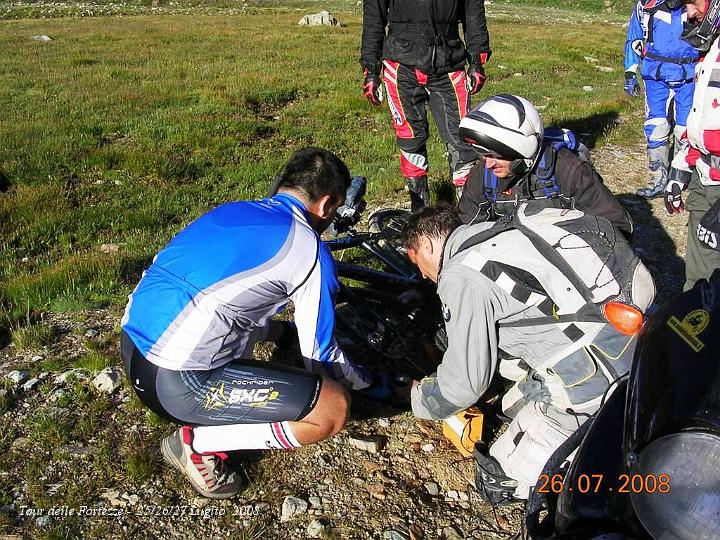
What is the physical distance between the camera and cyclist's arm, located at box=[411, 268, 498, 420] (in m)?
2.95

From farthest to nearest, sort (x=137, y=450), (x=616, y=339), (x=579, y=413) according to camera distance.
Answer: (x=137, y=450) → (x=579, y=413) → (x=616, y=339)

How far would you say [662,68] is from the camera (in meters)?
7.18

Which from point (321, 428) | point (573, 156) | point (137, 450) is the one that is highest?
point (573, 156)

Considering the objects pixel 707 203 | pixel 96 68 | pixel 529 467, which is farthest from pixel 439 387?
pixel 96 68

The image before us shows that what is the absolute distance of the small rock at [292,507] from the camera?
10.4ft

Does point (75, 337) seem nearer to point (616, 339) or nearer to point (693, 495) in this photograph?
point (616, 339)

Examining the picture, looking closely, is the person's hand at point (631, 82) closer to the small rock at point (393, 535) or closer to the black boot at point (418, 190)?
the black boot at point (418, 190)

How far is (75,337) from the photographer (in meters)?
4.57

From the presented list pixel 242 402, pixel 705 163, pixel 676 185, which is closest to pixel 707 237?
pixel 705 163

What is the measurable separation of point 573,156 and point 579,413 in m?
2.00

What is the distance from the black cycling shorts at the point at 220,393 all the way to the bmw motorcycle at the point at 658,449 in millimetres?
1299

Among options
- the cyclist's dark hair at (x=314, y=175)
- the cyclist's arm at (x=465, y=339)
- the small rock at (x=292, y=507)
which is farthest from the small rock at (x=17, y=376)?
the cyclist's arm at (x=465, y=339)

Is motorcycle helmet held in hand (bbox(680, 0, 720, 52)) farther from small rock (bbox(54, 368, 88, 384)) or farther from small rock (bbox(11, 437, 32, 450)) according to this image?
small rock (bbox(11, 437, 32, 450))

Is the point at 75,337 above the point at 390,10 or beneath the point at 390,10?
beneath
